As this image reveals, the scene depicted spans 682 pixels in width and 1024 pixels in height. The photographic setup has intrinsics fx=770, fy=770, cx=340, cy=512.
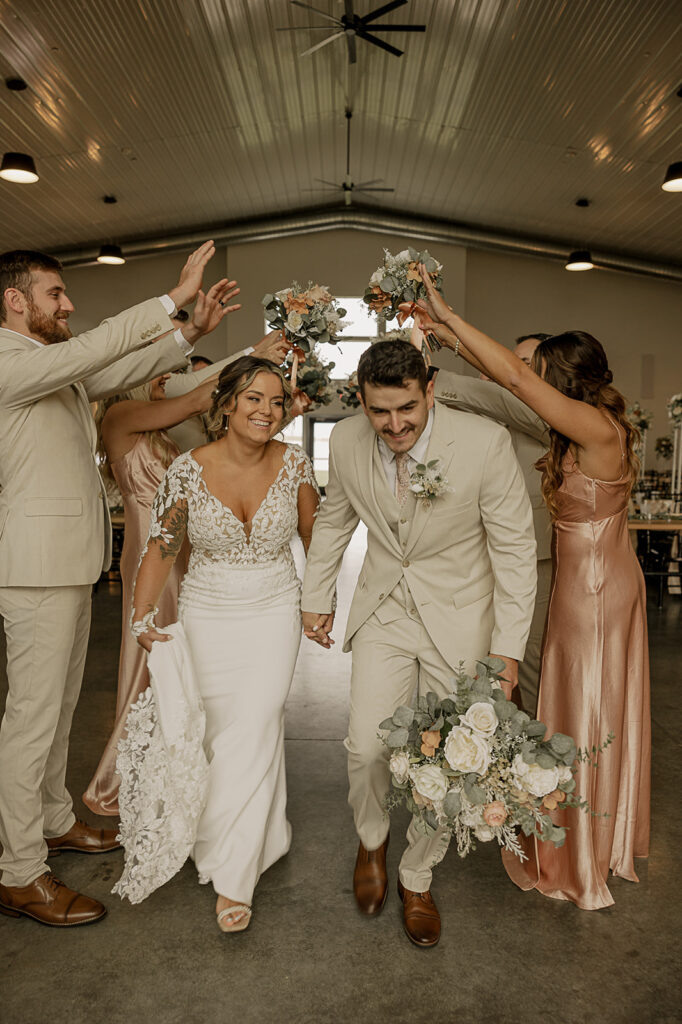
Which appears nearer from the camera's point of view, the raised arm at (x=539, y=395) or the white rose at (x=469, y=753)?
the white rose at (x=469, y=753)

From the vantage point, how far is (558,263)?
696 inches

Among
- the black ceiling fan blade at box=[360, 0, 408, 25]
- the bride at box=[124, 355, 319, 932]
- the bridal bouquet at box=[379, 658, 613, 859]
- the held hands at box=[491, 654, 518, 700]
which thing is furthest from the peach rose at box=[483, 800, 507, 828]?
the black ceiling fan blade at box=[360, 0, 408, 25]

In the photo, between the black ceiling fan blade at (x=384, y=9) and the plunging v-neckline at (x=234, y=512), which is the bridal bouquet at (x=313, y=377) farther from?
the black ceiling fan blade at (x=384, y=9)

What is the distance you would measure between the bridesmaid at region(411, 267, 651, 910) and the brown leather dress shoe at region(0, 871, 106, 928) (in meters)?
1.55

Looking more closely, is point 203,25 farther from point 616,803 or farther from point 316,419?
point 316,419

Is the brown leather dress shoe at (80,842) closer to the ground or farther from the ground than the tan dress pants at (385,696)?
closer to the ground

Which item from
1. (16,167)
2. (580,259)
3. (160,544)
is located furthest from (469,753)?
(580,259)

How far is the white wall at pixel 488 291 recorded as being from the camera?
57.3 ft

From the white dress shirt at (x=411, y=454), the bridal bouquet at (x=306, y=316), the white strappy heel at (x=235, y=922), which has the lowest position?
the white strappy heel at (x=235, y=922)

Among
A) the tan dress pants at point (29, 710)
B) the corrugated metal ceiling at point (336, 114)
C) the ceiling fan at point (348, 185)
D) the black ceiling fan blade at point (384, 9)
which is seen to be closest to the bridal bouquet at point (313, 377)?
the tan dress pants at point (29, 710)

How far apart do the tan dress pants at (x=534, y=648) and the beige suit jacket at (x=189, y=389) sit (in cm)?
179

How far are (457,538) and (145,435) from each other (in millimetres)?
1597

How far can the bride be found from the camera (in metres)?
2.75

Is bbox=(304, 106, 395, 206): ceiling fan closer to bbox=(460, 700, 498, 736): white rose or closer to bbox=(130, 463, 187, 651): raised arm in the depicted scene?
bbox=(130, 463, 187, 651): raised arm
